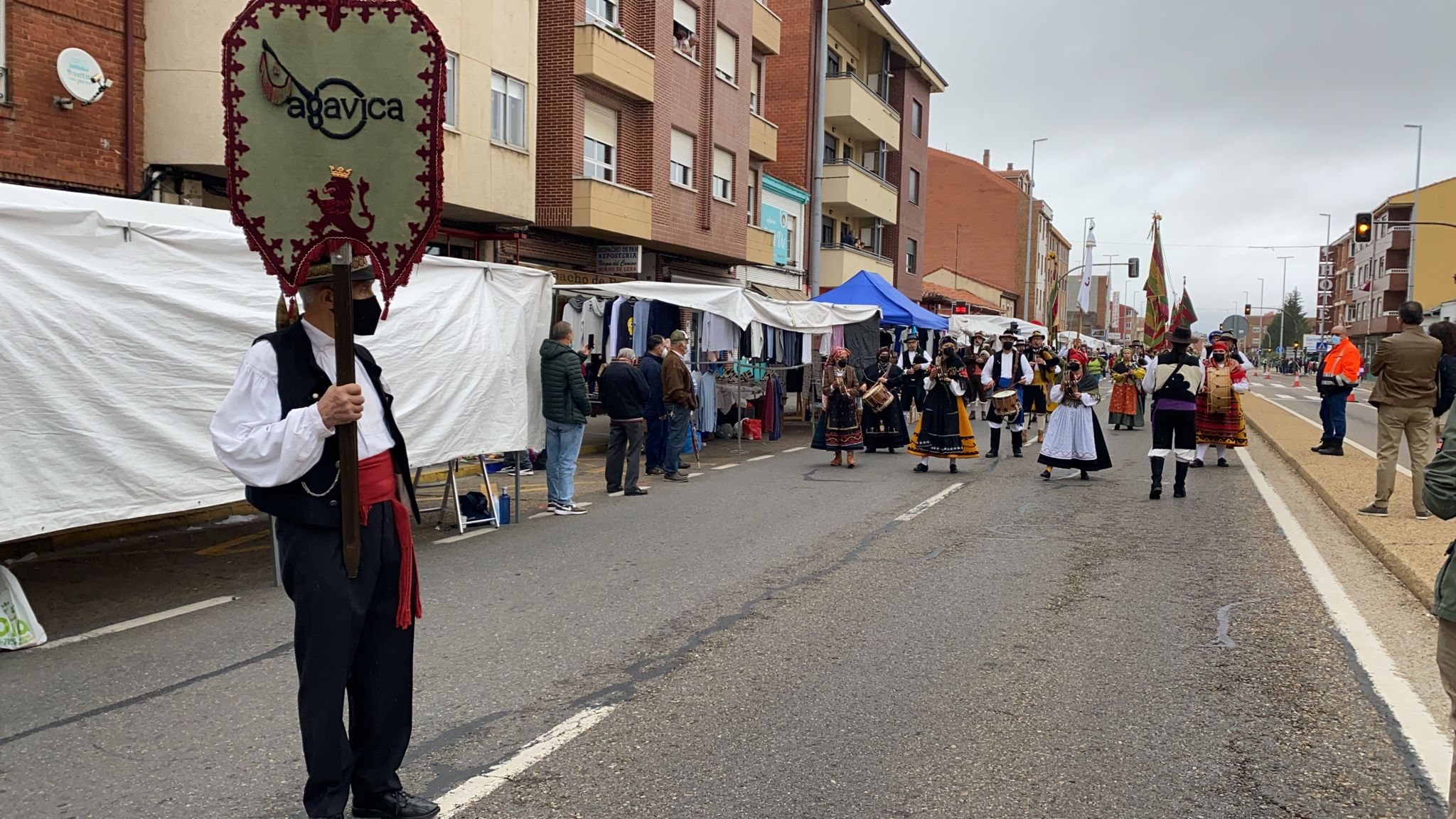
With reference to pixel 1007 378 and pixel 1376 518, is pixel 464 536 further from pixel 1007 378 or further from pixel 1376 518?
pixel 1007 378

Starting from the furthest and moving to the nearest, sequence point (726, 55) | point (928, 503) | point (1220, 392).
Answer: point (726, 55) < point (1220, 392) < point (928, 503)

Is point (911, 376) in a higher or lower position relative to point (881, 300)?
lower

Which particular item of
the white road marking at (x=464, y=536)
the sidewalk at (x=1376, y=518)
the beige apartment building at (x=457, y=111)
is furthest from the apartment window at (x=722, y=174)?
the white road marking at (x=464, y=536)

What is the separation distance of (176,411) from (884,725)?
487 cm

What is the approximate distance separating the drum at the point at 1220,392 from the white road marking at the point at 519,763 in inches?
486

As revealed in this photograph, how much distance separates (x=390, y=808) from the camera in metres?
3.64

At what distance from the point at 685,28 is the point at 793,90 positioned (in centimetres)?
1014

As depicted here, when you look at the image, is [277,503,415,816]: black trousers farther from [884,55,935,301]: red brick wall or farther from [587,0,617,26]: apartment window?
[884,55,935,301]: red brick wall

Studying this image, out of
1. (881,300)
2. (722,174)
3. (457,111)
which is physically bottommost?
(881,300)

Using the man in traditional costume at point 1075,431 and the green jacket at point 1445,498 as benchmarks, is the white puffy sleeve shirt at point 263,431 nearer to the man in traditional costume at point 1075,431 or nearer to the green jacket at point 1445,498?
the green jacket at point 1445,498

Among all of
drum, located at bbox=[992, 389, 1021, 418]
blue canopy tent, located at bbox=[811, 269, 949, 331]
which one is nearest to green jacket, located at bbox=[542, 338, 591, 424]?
drum, located at bbox=[992, 389, 1021, 418]

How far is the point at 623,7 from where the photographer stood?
76.0 ft

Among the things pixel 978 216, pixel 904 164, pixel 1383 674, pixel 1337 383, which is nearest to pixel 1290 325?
pixel 978 216

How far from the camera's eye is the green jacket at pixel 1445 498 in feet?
10.4
